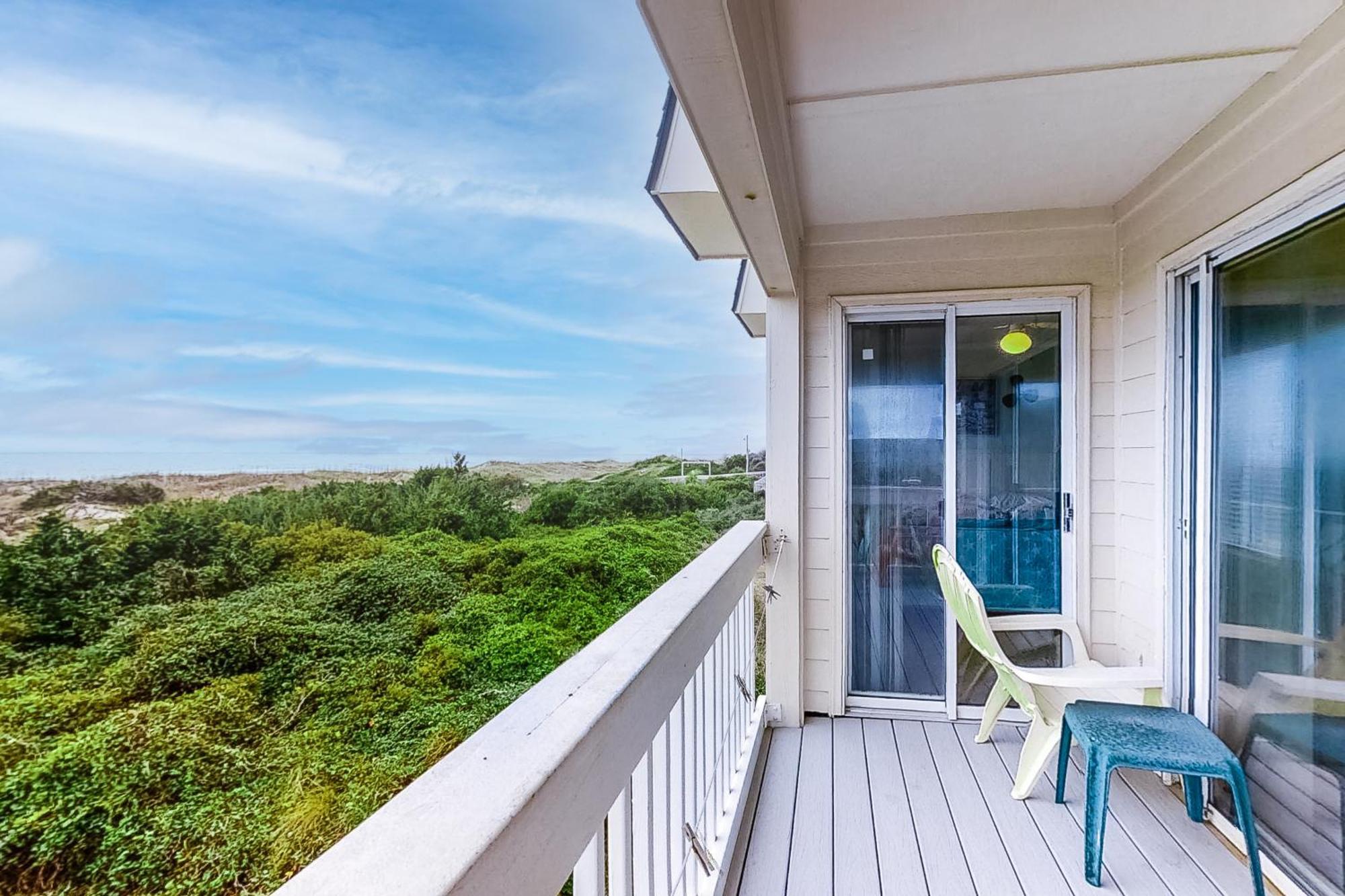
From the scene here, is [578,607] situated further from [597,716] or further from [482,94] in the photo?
[482,94]

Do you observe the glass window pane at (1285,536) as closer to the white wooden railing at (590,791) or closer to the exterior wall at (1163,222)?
the exterior wall at (1163,222)

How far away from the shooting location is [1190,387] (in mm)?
2203

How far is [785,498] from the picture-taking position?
2820 mm

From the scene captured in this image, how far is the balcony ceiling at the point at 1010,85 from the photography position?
1.52 meters

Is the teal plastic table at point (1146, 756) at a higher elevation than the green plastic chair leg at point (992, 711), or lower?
higher

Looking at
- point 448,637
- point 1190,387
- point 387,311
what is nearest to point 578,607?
point 448,637

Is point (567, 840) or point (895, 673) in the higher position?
point (567, 840)

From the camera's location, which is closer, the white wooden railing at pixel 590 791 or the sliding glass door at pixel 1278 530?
the white wooden railing at pixel 590 791

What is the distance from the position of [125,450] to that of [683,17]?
2653 millimetres

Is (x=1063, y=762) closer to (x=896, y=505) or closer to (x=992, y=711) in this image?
(x=992, y=711)

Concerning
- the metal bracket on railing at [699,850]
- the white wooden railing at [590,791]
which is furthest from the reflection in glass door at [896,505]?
the metal bracket on railing at [699,850]

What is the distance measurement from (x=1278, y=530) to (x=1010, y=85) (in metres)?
1.56

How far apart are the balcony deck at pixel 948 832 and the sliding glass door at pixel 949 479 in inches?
18.1

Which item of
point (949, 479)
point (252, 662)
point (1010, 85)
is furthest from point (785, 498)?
point (252, 662)
